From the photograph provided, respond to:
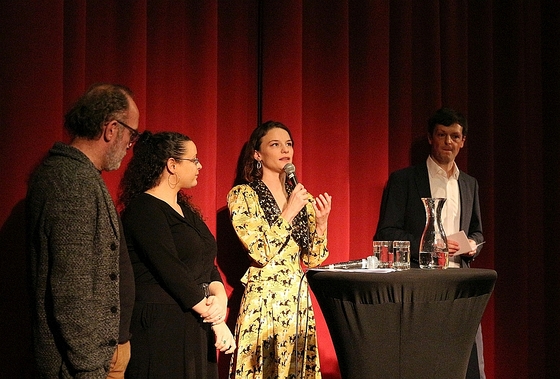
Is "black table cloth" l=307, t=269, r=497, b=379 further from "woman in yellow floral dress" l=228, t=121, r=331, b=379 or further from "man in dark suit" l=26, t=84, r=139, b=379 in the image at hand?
"woman in yellow floral dress" l=228, t=121, r=331, b=379

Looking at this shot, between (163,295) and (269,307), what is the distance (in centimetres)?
64

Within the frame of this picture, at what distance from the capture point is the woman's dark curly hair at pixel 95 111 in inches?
82.0

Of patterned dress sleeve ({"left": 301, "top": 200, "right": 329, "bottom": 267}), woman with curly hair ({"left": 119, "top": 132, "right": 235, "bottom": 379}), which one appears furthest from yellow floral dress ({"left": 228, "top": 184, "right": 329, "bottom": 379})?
woman with curly hair ({"left": 119, "top": 132, "right": 235, "bottom": 379})

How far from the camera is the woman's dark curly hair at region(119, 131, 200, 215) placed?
2.74m

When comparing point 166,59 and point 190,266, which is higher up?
point 166,59

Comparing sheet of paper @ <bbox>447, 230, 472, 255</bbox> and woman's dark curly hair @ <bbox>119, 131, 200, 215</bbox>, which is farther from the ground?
woman's dark curly hair @ <bbox>119, 131, 200, 215</bbox>

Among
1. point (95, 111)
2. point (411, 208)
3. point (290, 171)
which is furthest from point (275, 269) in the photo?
point (95, 111)

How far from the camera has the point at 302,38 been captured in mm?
3576

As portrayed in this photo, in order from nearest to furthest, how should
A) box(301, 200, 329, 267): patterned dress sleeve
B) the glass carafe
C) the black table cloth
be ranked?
1. the black table cloth
2. the glass carafe
3. box(301, 200, 329, 267): patterned dress sleeve

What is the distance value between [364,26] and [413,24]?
39 cm

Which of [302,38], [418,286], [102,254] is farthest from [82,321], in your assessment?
[302,38]

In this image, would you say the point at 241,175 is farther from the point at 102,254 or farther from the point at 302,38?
the point at 102,254

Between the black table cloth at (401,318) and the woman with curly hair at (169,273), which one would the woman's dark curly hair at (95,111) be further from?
the black table cloth at (401,318)

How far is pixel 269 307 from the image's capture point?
117 inches
